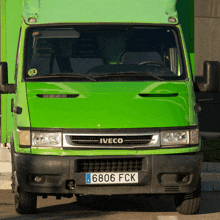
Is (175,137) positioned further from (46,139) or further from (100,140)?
(46,139)

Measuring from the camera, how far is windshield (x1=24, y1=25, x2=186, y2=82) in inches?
272

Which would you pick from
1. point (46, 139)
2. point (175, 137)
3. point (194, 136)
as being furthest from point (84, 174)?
point (194, 136)

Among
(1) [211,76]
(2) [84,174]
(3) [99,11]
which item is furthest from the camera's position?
(3) [99,11]

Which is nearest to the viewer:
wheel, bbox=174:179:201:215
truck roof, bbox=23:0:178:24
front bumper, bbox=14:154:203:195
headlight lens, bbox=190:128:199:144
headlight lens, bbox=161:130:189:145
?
front bumper, bbox=14:154:203:195

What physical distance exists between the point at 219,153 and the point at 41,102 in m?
6.32

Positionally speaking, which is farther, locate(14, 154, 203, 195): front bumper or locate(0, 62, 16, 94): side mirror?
locate(0, 62, 16, 94): side mirror

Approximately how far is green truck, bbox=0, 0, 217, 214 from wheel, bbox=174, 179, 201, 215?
0.5 inches

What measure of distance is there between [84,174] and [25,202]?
93 cm

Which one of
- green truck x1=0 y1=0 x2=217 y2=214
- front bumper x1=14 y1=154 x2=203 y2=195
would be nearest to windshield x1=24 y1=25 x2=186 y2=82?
green truck x1=0 y1=0 x2=217 y2=214

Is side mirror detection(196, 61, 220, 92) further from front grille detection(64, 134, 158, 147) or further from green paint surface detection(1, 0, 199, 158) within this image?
front grille detection(64, 134, 158, 147)

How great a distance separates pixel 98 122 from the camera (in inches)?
246

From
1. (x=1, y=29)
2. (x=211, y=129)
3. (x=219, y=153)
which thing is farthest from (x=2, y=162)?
(x=211, y=129)

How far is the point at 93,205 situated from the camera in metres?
7.43

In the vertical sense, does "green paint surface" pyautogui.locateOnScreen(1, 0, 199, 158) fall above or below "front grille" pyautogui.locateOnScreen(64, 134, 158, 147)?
above
